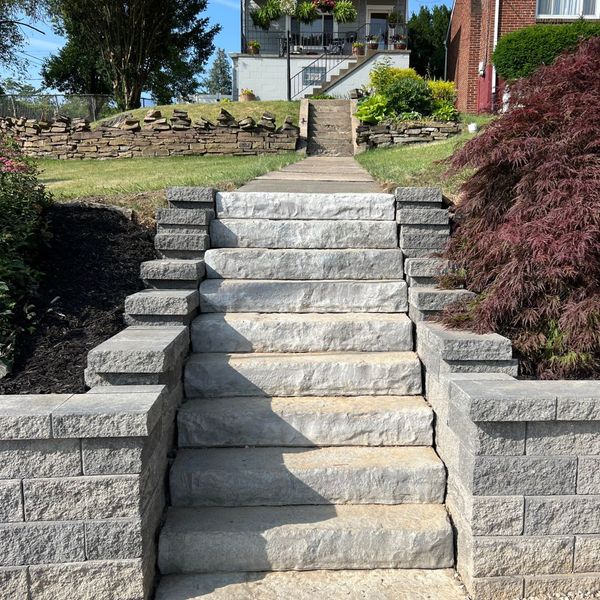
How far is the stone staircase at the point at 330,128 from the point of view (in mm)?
11742

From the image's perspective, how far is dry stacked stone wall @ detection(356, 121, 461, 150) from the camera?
442 inches

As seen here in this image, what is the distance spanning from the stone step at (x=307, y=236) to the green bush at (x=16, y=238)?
126 cm

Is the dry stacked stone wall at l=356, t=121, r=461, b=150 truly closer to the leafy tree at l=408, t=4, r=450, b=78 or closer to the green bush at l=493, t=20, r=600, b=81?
the green bush at l=493, t=20, r=600, b=81

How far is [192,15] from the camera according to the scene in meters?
23.6

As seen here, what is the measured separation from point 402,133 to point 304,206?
7.89 m

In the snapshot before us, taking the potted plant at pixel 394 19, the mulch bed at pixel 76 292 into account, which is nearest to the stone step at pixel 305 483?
the mulch bed at pixel 76 292

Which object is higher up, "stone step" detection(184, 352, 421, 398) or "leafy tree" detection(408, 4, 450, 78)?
"leafy tree" detection(408, 4, 450, 78)

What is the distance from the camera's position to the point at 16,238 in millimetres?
3533

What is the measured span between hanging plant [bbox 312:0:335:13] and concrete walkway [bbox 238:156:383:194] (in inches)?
604

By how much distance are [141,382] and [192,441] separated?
54 centimetres

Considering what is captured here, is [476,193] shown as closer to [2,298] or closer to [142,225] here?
[142,225]

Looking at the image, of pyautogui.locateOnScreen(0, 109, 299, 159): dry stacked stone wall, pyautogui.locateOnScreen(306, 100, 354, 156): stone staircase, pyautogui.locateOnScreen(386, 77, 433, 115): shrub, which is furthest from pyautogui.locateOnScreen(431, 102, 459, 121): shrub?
pyautogui.locateOnScreen(0, 109, 299, 159): dry stacked stone wall

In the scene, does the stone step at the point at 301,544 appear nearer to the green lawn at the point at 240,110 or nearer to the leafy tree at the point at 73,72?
the green lawn at the point at 240,110

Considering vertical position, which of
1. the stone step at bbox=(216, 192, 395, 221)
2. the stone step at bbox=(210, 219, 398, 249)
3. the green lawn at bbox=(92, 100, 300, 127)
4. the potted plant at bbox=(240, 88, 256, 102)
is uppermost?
the potted plant at bbox=(240, 88, 256, 102)
